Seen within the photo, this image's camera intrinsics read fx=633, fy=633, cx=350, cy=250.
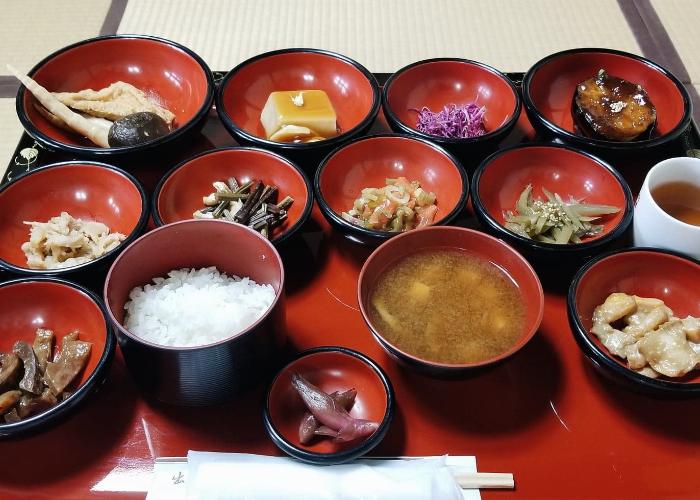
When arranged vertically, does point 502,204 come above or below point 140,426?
above

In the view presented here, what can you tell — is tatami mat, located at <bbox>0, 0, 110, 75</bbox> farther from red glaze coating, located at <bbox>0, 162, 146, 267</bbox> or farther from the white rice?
the white rice

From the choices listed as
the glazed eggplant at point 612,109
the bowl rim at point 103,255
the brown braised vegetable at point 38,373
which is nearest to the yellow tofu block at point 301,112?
the bowl rim at point 103,255

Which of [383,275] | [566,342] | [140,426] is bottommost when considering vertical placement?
[140,426]

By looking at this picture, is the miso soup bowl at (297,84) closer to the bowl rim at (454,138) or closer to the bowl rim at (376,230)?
the bowl rim at (454,138)

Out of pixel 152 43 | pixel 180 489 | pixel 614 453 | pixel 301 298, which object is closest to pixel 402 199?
pixel 301 298

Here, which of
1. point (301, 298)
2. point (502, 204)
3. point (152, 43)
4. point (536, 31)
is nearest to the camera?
point (301, 298)

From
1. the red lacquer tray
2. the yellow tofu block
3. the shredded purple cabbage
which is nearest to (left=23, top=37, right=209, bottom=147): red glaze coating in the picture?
the yellow tofu block

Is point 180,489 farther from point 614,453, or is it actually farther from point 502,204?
point 502,204

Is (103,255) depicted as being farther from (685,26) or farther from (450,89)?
(685,26)
